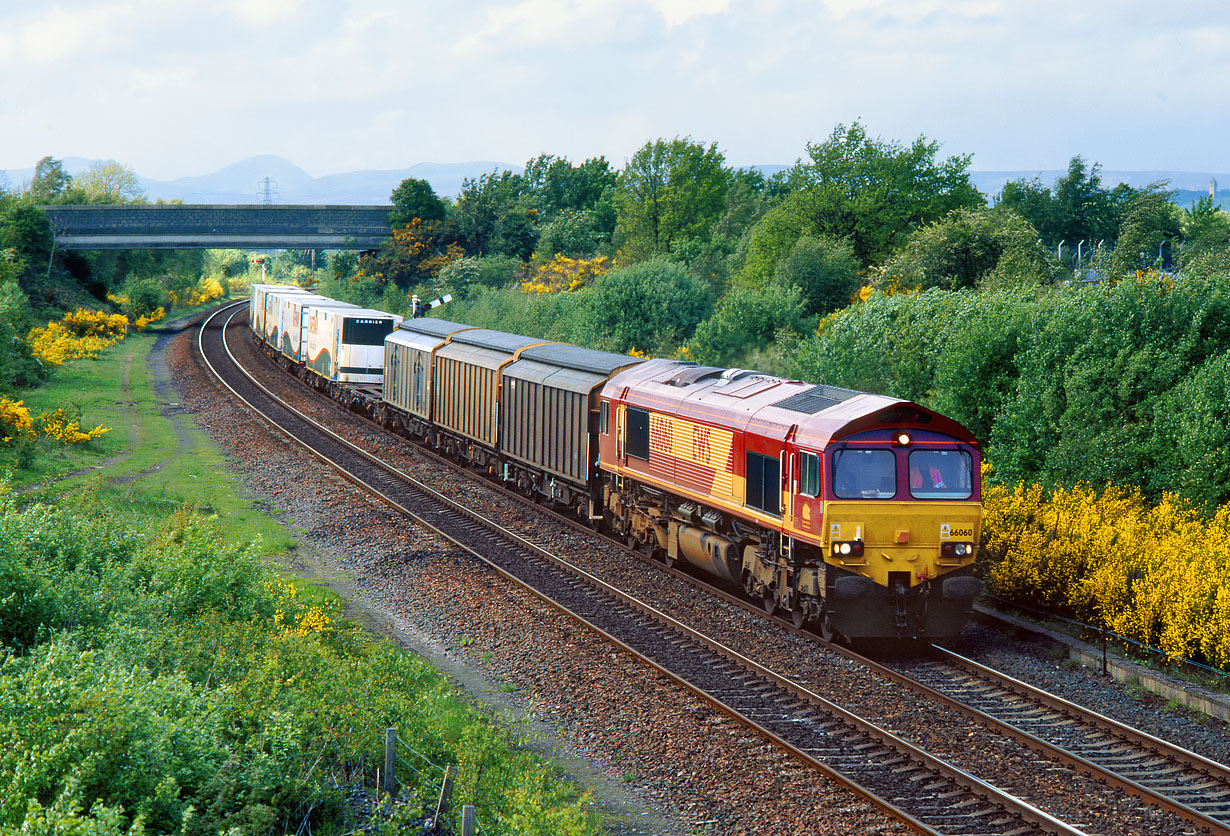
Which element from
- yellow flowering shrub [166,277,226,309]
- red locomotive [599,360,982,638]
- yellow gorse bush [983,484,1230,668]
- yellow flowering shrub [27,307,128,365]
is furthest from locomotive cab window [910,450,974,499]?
yellow flowering shrub [166,277,226,309]

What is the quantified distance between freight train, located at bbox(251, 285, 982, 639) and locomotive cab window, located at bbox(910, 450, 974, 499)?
21 mm


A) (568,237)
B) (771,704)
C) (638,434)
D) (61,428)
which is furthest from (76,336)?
(771,704)

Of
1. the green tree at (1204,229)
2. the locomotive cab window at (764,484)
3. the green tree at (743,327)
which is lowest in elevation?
the locomotive cab window at (764,484)

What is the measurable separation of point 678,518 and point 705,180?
64.4 metres

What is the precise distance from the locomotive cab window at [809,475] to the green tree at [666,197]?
6332cm

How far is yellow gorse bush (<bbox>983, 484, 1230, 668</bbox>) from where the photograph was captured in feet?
46.5

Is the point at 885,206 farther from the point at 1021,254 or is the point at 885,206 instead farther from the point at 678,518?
Answer: the point at 678,518

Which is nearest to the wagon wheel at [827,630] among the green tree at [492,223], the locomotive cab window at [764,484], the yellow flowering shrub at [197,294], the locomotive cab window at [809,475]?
the locomotive cab window at [764,484]

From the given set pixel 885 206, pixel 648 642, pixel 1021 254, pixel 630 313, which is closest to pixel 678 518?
pixel 648 642

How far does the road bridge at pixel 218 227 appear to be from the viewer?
76.6 metres

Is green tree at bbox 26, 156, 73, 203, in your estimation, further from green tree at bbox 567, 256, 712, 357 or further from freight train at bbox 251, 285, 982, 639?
freight train at bbox 251, 285, 982, 639

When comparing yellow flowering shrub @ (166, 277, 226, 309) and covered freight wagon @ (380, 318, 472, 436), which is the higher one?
yellow flowering shrub @ (166, 277, 226, 309)

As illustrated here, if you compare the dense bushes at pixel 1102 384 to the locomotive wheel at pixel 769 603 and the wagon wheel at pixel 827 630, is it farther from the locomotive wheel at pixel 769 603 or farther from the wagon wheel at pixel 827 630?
the wagon wheel at pixel 827 630

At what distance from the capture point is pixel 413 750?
36.1ft
